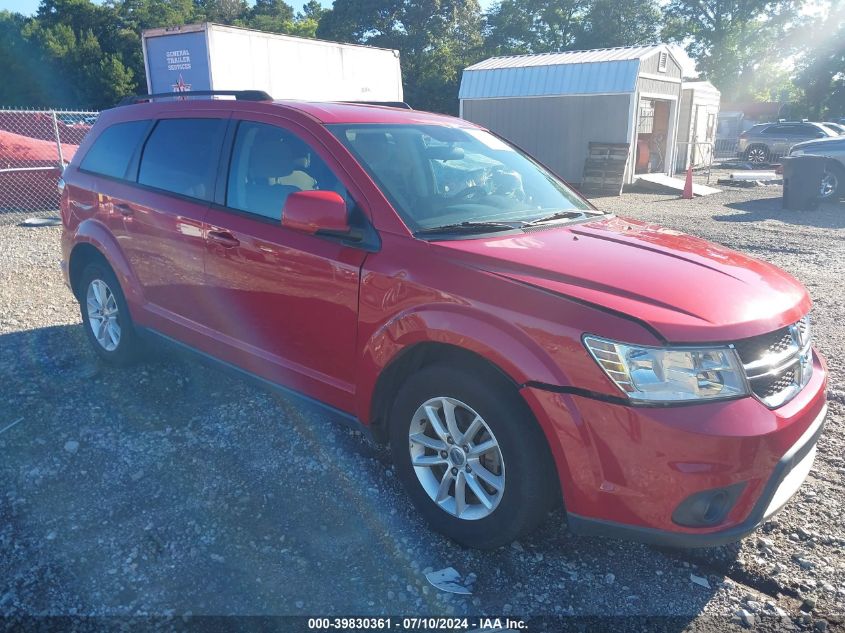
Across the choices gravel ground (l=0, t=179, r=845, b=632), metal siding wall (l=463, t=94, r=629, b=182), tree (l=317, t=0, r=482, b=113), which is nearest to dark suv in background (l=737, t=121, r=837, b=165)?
metal siding wall (l=463, t=94, r=629, b=182)

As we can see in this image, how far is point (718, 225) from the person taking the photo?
486 inches

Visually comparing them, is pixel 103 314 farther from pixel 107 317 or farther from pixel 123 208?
pixel 123 208

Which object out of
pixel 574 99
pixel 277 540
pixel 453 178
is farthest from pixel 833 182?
pixel 277 540

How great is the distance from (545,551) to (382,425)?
37.4 inches

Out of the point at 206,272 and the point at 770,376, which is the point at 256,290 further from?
the point at 770,376

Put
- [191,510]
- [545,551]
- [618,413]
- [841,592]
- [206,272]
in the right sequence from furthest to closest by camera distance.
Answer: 1. [206,272]
2. [191,510]
3. [545,551]
4. [841,592]
5. [618,413]

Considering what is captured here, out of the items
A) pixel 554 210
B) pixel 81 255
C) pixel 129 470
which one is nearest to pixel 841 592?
pixel 554 210

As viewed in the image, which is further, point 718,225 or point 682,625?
point 718,225

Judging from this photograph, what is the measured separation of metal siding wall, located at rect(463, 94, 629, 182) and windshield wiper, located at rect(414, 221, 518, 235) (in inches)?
655

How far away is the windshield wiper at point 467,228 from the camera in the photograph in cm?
314

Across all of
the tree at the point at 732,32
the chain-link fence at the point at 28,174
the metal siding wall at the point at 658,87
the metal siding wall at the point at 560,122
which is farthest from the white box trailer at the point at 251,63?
the tree at the point at 732,32

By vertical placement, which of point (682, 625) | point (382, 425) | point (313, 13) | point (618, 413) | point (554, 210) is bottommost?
point (682, 625)

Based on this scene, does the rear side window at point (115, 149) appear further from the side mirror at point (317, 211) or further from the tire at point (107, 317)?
the side mirror at point (317, 211)

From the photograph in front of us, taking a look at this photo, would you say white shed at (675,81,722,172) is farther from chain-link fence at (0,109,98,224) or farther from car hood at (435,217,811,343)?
car hood at (435,217,811,343)
